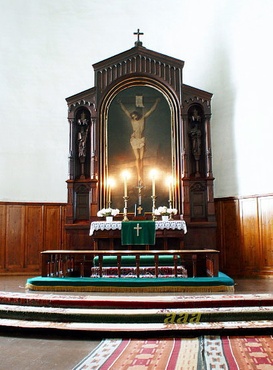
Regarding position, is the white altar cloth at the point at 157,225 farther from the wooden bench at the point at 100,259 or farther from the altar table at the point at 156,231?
the wooden bench at the point at 100,259

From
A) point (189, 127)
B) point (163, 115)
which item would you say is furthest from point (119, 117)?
A: point (189, 127)

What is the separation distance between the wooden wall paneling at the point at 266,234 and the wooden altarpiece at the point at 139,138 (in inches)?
49.2

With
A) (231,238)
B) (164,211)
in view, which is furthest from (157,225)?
(231,238)

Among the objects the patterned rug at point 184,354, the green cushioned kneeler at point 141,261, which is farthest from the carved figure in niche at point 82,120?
the patterned rug at point 184,354

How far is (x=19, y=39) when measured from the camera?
11.3 metres

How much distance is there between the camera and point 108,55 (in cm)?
1168

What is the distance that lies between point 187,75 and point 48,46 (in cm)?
406

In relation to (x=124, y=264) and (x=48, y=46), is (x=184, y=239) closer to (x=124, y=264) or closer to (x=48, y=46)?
(x=124, y=264)

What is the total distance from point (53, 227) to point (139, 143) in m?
3.17

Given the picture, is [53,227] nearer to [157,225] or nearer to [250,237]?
[157,225]

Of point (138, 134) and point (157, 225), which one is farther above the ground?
point (138, 134)

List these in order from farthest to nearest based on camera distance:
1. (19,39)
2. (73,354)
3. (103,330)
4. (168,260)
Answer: (19,39)
(168,260)
(103,330)
(73,354)

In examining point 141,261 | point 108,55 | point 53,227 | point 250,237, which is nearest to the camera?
point 141,261

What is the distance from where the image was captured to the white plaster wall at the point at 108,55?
393 inches
